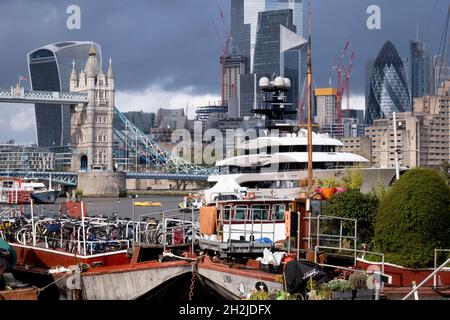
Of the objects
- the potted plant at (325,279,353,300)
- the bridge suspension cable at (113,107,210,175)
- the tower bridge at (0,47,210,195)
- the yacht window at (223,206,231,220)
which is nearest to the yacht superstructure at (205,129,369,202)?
the yacht window at (223,206,231,220)

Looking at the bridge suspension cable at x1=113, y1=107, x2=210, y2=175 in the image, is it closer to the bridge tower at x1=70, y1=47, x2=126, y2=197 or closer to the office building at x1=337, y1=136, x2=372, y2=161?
the bridge tower at x1=70, y1=47, x2=126, y2=197

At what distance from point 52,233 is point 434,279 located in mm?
12594

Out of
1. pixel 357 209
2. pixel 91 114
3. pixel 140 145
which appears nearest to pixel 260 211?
pixel 357 209

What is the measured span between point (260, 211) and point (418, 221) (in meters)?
5.67

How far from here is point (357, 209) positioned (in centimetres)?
1947

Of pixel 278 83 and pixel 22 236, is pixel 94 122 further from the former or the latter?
pixel 22 236

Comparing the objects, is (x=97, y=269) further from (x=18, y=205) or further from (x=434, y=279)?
(x=18, y=205)

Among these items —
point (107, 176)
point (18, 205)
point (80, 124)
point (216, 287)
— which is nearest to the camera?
point (216, 287)

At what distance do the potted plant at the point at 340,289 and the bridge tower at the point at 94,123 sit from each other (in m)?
155

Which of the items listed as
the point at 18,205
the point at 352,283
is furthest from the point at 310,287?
the point at 18,205

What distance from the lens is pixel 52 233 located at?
969 inches

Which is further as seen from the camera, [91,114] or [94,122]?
[94,122]

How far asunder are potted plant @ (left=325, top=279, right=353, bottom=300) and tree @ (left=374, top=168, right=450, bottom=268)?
1.65 m
